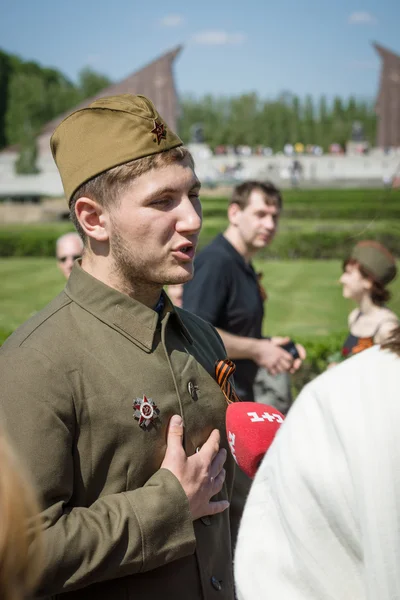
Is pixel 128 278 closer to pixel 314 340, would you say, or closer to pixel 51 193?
pixel 314 340

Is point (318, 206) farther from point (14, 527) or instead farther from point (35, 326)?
point (14, 527)

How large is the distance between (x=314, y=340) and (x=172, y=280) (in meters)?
6.43

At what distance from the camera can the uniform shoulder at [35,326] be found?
6.11 feet

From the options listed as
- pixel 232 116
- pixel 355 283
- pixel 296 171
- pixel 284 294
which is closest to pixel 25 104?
pixel 232 116

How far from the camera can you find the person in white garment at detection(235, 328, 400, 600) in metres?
1.06

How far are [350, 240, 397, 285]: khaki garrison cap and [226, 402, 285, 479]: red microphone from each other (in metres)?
3.52

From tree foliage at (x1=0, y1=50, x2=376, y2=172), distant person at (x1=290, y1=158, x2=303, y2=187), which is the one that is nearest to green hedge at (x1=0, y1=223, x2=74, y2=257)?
distant person at (x1=290, y1=158, x2=303, y2=187)

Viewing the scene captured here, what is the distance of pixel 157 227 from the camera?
1944mm

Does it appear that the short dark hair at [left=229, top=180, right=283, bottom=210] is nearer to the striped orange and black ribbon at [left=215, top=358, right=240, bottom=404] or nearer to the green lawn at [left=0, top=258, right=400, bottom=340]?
the striped orange and black ribbon at [left=215, top=358, right=240, bottom=404]

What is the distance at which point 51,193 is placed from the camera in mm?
46062

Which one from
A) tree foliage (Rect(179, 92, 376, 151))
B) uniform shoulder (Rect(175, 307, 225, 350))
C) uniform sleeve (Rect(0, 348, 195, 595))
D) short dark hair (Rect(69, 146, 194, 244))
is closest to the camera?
uniform sleeve (Rect(0, 348, 195, 595))

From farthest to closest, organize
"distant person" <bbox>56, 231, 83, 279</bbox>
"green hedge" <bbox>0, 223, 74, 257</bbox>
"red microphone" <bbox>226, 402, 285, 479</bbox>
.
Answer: "green hedge" <bbox>0, 223, 74, 257</bbox> → "distant person" <bbox>56, 231, 83, 279</bbox> → "red microphone" <bbox>226, 402, 285, 479</bbox>

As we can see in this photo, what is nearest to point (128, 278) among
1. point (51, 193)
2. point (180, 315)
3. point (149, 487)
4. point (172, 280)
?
point (172, 280)

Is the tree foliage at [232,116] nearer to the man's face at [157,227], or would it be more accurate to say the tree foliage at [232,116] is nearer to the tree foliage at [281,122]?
the tree foliage at [281,122]
